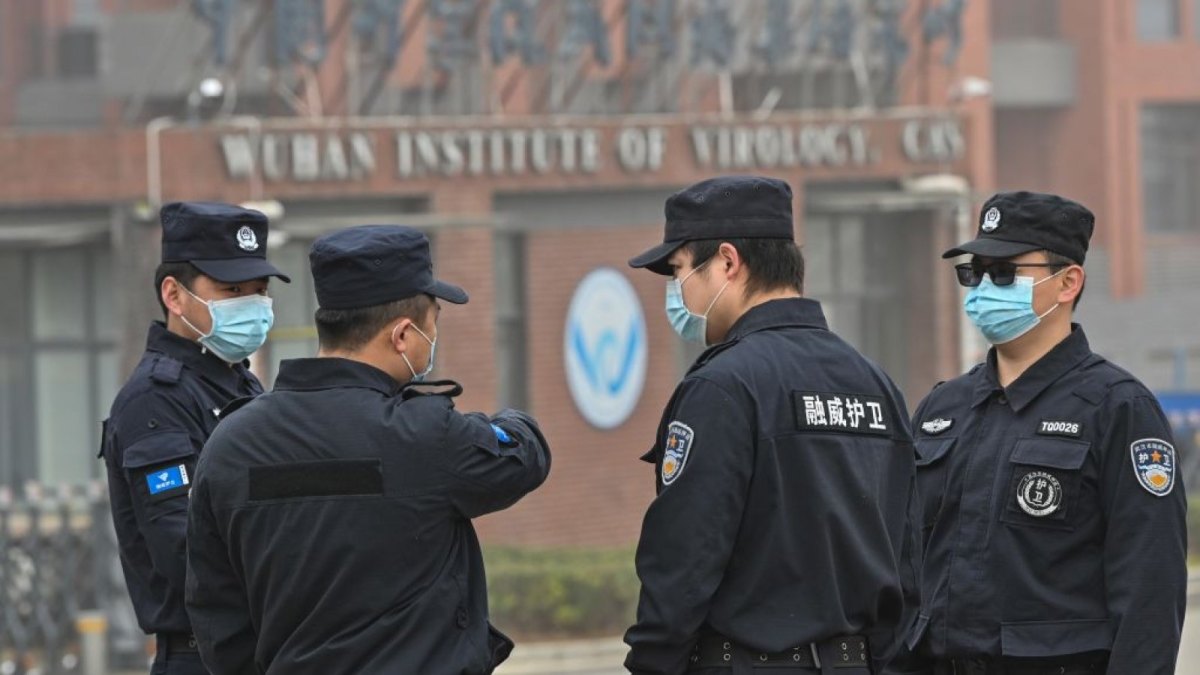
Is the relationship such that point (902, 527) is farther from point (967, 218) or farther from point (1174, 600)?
point (967, 218)

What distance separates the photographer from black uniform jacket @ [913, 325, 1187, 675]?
16.0 ft

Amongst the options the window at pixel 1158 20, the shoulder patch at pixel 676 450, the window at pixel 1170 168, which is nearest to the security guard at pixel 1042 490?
the shoulder patch at pixel 676 450

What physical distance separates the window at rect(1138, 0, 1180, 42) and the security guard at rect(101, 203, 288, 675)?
31.6m

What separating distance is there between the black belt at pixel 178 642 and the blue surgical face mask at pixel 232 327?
2.52 feet

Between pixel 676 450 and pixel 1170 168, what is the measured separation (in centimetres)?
3281

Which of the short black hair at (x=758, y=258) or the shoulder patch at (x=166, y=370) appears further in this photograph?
the shoulder patch at (x=166, y=370)

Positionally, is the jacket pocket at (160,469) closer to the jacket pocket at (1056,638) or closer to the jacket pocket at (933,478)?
the jacket pocket at (933,478)

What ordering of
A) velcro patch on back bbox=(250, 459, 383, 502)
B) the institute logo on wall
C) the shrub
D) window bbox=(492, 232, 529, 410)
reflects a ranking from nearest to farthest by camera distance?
velcro patch on back bbox=(250, 459, 383, 502) → the shrub → window bbox=(492, 232, 529, 410) → the institute logo on wall

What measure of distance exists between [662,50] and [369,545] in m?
16.5

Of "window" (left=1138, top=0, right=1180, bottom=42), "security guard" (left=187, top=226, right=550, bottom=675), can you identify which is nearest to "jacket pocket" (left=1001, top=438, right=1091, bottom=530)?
"security guard" (left=187, top=226, right=550, bottom=675)

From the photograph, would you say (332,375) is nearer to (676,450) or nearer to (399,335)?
(399,335)

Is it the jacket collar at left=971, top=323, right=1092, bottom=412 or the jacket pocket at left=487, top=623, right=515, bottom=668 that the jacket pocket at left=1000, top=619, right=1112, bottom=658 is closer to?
the jacket collar at left=971, top=323, right=1092, bottom=412

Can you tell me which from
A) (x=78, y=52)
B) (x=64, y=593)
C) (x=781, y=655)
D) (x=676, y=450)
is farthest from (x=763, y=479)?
(x=78, y=52)

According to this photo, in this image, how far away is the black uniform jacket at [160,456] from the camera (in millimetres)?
5246
